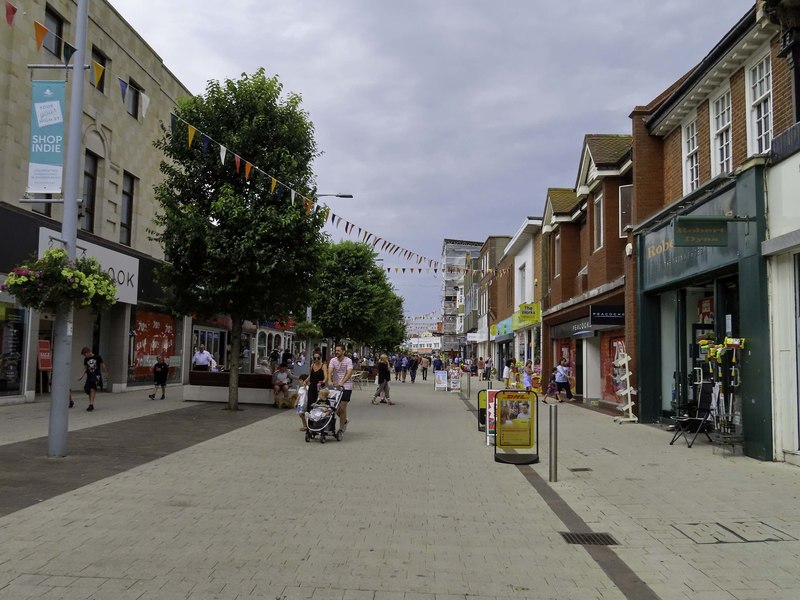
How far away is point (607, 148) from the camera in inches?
814

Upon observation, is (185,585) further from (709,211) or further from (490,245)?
(490,245)

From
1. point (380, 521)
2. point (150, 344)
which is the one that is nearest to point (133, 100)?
point (150, 344)

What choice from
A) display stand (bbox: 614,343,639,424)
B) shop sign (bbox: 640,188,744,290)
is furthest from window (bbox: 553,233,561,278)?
shop sign (bbox: 640,188,744,290)

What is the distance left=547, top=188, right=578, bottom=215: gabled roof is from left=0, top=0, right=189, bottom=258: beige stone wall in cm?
1437

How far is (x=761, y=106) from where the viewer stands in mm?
11664

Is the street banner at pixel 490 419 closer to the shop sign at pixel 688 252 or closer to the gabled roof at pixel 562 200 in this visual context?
Answer: the shop sign at pixel 688 252

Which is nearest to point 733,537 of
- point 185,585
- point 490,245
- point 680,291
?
point 185,585

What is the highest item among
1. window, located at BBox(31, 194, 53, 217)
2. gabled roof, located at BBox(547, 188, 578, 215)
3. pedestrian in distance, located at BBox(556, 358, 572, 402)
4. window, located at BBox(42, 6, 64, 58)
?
window, located at BBox(42, 6, 64, 58)

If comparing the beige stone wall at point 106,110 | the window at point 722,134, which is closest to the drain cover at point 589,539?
the window at point 722,134

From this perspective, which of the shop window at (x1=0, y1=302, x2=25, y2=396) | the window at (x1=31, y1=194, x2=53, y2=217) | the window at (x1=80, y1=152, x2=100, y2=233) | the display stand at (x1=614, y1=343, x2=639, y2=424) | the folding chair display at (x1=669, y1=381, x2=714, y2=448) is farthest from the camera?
the window at (x1=80, y1=152, x2=100, y2=233)

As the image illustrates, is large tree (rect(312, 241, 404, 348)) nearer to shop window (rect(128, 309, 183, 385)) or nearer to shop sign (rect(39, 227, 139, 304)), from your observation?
shop window (rect(128, 309, 183, 385))

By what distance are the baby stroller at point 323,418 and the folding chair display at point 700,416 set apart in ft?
19.3

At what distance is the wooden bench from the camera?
1952cm

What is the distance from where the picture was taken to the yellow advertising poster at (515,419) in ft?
34.5
